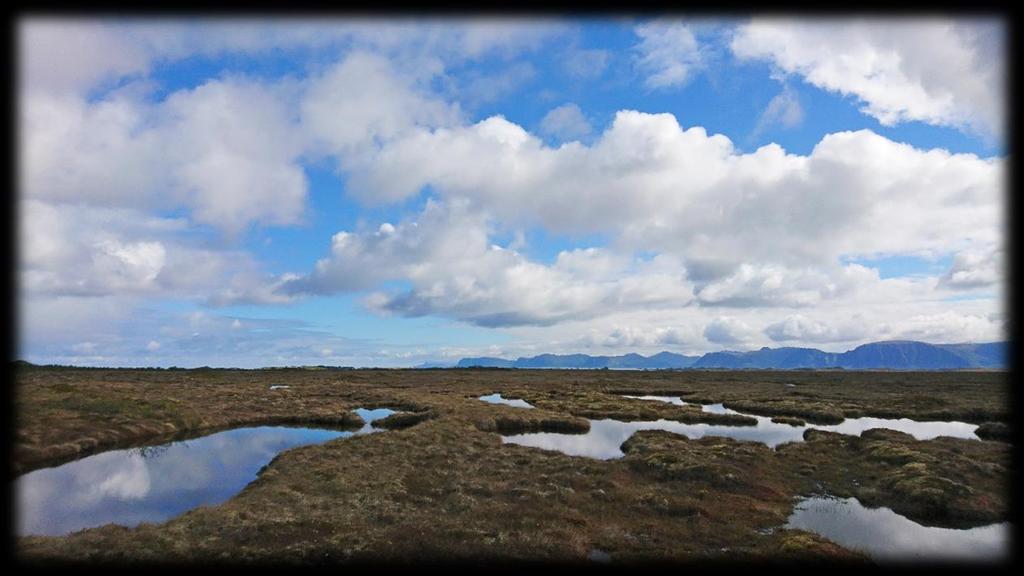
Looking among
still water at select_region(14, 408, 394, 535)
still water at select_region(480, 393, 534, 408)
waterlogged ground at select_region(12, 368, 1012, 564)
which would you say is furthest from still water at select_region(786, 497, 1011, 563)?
still water at select_region(480, 393, 534, 408)

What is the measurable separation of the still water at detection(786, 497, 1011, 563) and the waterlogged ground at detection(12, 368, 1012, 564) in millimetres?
265

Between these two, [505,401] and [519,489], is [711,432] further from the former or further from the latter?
[505,401]

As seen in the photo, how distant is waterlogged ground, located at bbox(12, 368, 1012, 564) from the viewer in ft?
60.6

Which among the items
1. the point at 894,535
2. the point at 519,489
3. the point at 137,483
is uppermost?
the point at 519,489

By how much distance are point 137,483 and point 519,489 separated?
22071 millimetres

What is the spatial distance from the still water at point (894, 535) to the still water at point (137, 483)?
2924 centimetres

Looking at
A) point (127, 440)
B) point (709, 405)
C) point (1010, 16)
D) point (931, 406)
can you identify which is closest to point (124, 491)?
point (127, 440)

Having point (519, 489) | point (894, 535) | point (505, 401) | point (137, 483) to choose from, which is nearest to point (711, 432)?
point (894, 535)

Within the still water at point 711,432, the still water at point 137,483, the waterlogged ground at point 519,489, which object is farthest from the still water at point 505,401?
the still water at point 137,483

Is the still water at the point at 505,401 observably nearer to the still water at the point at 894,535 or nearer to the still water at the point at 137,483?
the still water at the point at 137,483

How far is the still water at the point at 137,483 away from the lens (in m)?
22.9

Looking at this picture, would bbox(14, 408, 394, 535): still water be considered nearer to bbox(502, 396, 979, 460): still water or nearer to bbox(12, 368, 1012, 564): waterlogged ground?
bbox(12, 368, 1012, 564): waterlogged ground

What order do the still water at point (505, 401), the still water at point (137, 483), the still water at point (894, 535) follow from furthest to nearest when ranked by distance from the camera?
the still water at point (505, 401), the still water at point (137, 483), the still water at point (894, 535)

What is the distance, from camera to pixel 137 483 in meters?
28.9
